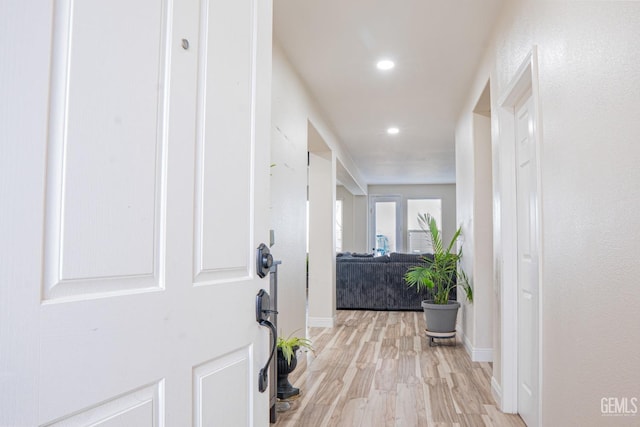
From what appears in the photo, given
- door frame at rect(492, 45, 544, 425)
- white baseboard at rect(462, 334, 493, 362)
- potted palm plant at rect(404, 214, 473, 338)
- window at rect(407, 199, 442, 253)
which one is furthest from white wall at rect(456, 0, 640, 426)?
window at rect(407, 199, 442, 253)

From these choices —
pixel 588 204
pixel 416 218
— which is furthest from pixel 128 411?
pixel 416 218

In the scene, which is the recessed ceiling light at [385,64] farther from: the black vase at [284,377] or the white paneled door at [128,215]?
the white paneled door at [128,215]

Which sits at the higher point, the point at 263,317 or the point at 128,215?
the point at 128,215

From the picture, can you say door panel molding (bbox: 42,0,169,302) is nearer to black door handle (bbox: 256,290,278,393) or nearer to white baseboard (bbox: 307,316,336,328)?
black door handle (bbox: 256,290,278,393)

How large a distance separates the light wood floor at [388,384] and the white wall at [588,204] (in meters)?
0.99

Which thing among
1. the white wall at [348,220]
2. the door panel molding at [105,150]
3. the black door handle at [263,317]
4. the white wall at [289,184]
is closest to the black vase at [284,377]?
the white wall at [289,184]

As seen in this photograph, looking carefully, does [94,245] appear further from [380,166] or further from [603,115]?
[380,166]

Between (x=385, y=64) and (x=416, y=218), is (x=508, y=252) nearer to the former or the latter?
(x=385, y=64)

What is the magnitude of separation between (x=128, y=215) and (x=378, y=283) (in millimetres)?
6811

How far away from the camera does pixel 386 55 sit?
3.86 meters

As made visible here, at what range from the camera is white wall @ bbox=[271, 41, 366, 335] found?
356 centimetres

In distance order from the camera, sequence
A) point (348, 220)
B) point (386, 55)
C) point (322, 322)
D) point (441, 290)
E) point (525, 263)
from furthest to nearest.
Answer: point (348, 220) < point (322, 322) < point (441, 290) < point (386, 55) < point (525, 263)

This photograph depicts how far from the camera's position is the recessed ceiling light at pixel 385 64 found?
399 centimetres

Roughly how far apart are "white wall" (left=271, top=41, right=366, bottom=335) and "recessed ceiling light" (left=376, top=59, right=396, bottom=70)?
0.75 meters
